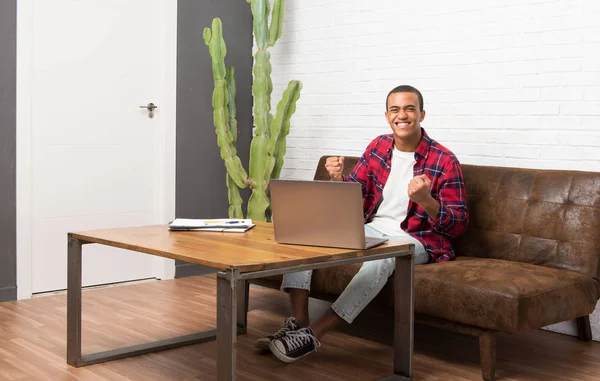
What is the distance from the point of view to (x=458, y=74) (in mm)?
3789

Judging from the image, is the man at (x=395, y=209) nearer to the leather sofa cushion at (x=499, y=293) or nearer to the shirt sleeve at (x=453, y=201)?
the shirt sleeve at (x=453, y=201)

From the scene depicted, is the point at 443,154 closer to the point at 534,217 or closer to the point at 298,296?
the point at 534,217

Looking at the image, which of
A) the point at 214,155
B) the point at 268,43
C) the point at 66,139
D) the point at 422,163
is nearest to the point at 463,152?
the point at 422,163

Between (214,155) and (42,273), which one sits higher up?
(214,155)

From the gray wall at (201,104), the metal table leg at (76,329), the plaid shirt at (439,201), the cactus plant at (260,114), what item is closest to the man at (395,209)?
the plaid shirt at (439,201)

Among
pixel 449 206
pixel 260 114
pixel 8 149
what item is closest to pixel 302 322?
pixel 449 206

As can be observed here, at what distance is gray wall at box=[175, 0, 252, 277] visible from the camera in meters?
4.62

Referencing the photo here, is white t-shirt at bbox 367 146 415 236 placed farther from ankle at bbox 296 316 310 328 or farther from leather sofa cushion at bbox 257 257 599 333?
ankle at bbox 296 316 310 328

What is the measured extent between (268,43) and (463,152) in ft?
4.40

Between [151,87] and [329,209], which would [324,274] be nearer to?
[329,209]

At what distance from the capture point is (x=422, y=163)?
313 cm

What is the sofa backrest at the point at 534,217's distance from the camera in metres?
3.00

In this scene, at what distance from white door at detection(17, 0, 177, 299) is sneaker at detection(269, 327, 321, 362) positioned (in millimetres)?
1867

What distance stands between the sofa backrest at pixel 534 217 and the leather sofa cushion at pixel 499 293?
100mm
